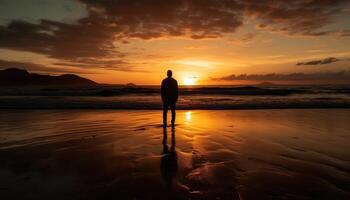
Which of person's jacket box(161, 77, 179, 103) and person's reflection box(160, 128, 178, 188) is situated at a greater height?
person's jacket box(161, 77, 179, 103)

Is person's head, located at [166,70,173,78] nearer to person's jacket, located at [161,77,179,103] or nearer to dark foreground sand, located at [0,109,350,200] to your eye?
person's jacket, located at [161,77,179,103]

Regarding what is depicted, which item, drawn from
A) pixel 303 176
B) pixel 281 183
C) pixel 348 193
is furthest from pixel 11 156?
pixel 348 193

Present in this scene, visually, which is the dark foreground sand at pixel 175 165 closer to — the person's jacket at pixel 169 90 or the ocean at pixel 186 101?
the person's jacket at pixel 169 90

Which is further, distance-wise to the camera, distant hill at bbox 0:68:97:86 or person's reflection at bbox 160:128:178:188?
distant hill at bbox 0:68:97:86

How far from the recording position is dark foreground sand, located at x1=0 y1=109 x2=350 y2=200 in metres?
3.62

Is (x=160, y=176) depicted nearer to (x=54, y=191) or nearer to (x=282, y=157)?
(x=54, y=191)

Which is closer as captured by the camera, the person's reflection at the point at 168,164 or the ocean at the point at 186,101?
the person's reflection at the point at 168,164

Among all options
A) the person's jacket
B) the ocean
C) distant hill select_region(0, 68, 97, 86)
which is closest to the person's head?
the person's jacket

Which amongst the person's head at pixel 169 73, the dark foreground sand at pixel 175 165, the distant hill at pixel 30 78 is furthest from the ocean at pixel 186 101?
the distant hill at pixel 30 78

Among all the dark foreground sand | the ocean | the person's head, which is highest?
the person's head

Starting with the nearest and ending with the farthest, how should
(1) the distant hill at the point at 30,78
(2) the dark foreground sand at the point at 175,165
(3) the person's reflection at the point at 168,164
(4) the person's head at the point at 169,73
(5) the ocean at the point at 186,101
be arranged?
(2) the dark foreground sand at the point at 175,165, (3) the person's reflection at the point at 168,164, (4) the person's head at the point at 169,73, (5) the ocean at the point at 186,101, (1) the distant hill at the point at 30,78

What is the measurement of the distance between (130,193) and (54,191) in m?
1.19

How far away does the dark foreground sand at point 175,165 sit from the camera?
11.9ft

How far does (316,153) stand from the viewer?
5.84m
